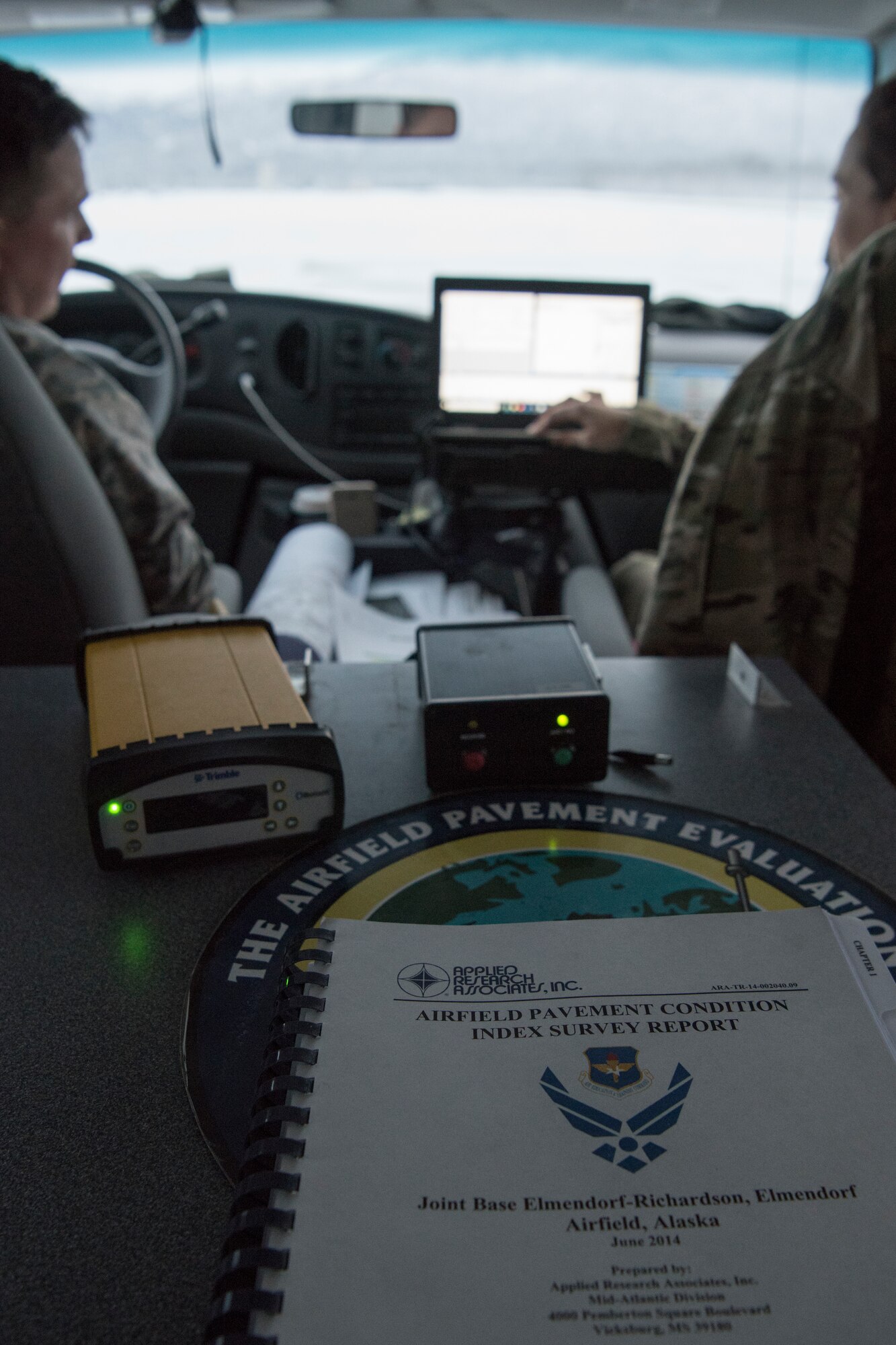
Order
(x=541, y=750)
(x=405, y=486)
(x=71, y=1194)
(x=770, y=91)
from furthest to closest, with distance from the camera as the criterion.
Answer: (x=405, y=486), (x=770, y=91), (x=541, y=750), (x=71, y=1194)

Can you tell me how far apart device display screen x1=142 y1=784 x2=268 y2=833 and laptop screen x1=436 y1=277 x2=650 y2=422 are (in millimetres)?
1616

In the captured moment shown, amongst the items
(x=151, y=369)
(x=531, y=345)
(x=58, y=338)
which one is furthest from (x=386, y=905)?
(x=151, y=369)

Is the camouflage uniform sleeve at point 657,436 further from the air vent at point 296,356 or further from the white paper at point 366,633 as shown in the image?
the air vent at point 296,356

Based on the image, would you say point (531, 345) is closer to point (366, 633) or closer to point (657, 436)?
point (657, 436)

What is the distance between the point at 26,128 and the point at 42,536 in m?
0.71

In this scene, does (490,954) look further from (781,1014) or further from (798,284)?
(798,284)

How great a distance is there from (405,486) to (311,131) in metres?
0.96

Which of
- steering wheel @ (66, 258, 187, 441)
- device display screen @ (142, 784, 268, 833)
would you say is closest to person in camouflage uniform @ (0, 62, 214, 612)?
steering wheel @ (66, 258, 187, 441)

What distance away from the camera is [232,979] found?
1.63 feet

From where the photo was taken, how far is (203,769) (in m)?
0.57

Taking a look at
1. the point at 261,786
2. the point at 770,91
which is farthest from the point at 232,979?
the point at 770,91

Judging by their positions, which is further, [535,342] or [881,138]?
[535,342]

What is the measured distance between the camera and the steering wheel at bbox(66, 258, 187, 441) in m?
1.88

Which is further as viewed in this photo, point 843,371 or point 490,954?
point 843,371
